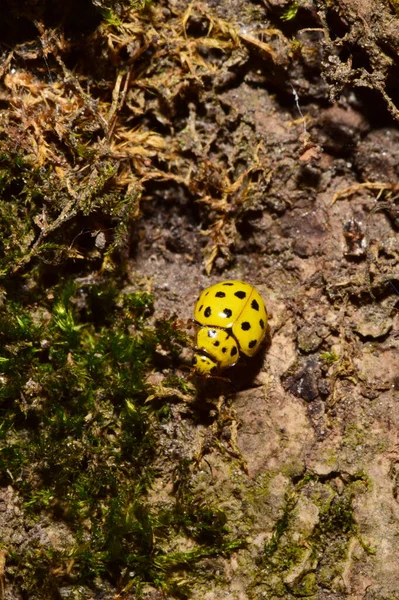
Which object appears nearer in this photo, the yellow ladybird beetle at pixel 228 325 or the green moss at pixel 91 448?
the green moss at pixel 91 448

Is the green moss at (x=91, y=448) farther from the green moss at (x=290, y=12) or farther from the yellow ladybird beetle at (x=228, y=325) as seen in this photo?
the green moss at (x=290, y=12)

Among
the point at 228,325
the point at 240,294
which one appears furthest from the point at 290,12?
the point at 228,325

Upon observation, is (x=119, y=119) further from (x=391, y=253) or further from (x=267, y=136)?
(x=391, y=253)

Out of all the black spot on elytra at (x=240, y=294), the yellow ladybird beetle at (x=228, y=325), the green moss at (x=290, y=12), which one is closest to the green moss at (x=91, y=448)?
the yellow ladybird beetle at (x=228, y=325)

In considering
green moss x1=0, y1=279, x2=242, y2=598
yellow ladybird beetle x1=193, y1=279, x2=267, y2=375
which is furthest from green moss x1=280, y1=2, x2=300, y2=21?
green moss x1=0, y1=279, x2=242, y2=598

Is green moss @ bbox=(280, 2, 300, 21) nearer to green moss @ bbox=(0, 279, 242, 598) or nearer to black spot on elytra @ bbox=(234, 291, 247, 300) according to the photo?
black spot on elytra @ bbox=(234, 291, 247, 300)

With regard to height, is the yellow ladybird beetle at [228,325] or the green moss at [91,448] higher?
the yellow ladybird beetle at [228,325]

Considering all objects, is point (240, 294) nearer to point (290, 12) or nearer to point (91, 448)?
point (91, 448)

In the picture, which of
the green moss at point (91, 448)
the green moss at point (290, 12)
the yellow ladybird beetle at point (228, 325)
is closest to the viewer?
the green moss at point (91, 448)
